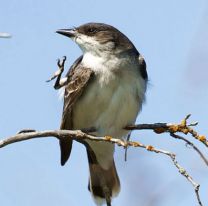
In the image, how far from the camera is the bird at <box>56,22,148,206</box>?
6559 millimetres

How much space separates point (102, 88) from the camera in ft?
21.4

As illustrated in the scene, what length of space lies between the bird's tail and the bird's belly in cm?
72

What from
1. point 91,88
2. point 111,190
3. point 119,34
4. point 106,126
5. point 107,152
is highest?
point 119,34

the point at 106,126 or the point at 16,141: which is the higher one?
the point at 16,141

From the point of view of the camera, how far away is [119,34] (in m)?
7.41

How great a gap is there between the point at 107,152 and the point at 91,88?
107cm

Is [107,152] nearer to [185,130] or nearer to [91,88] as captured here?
[91,88]

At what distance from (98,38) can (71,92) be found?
2.81 ft

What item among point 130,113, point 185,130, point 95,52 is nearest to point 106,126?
point 130,113

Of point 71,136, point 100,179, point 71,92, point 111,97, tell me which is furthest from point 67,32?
point 71,136

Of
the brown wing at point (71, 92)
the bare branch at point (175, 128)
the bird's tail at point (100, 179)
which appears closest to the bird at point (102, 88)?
the brown wing at point (71, 92)

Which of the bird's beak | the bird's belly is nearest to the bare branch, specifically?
the bird's belly

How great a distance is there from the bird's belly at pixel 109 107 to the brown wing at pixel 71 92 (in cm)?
8

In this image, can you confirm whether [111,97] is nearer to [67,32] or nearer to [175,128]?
[67,32]
